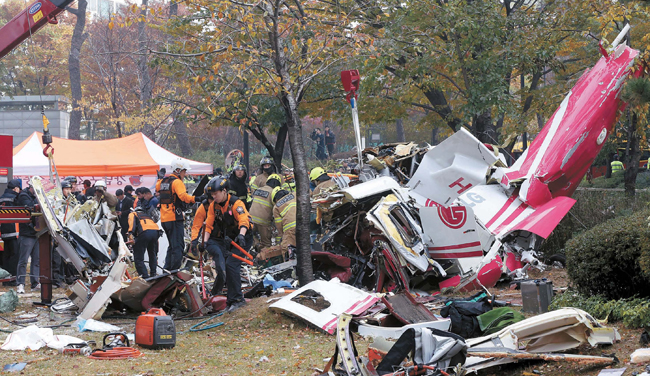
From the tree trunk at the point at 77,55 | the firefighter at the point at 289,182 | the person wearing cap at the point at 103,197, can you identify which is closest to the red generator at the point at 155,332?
the firefighter at the point at 289,182

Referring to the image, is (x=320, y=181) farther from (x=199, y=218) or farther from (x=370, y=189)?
(x=199, y=218)

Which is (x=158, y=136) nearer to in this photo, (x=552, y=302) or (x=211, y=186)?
(x=211, y=186)

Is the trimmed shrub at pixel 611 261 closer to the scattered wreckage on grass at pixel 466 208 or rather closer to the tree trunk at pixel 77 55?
the scattered wreckage on grass at pixel 466 208

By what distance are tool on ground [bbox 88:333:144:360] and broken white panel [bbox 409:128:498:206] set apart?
5860 mm

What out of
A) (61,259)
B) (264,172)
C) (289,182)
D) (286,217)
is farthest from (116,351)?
(289,182)

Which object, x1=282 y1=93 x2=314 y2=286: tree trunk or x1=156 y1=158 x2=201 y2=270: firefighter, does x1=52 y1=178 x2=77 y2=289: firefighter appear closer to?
x1=156 y1=158 x2=201 y2=270: firefighter

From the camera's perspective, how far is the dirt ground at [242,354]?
5.58 m

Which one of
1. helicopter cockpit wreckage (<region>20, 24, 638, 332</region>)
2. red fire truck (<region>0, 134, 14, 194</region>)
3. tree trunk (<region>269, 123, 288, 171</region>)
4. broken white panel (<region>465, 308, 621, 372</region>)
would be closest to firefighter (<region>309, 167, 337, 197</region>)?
helicopter cockpit wreckage (<region>20, 24, 638, 332</region>)

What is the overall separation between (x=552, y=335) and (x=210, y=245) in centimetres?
520

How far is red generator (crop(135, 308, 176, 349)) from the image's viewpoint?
6906 mm

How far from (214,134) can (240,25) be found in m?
31.3

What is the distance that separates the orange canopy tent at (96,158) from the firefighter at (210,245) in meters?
9.77

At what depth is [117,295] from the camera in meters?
9.05

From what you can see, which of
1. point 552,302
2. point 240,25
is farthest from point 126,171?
point 552,302
